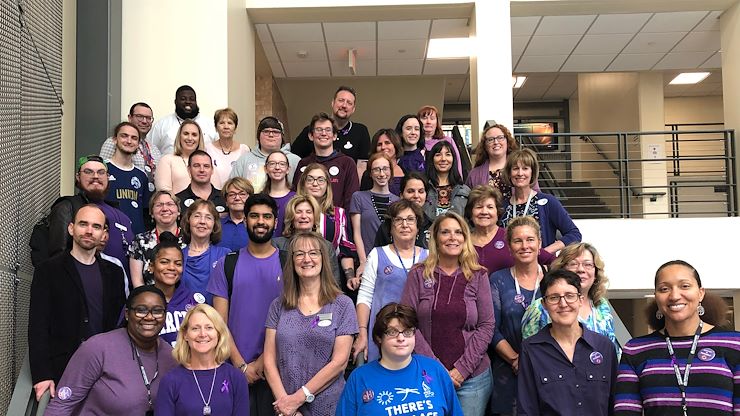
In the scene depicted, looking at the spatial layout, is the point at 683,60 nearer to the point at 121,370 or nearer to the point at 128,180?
the point at 128,180

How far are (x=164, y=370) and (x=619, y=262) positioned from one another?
6.02 m

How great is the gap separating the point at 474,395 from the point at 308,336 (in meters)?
0.91

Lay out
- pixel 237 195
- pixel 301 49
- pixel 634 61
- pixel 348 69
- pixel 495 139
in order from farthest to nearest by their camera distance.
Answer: pixel 348 69 → pixel 634 61 → pixel 301 49 → pixel 495 139 → pixel 237 195

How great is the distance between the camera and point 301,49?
10.9 meters

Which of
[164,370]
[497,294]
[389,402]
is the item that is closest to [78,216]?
[164,370]

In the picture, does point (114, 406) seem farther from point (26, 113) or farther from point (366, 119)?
point (366, 119)

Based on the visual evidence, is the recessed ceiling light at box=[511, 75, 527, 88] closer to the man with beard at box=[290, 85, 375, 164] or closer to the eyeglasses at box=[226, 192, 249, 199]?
the man with beard at box=[290, 85, 375, 164]

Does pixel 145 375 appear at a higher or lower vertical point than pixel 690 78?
lower

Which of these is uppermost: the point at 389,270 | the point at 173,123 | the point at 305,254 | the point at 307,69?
the point at 307,69

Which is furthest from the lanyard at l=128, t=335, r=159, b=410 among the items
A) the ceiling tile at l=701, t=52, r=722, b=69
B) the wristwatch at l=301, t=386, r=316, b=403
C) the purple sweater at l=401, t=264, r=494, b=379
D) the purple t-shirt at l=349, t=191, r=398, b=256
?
the ceiling tile at l=701, t=52, r=722, b=69

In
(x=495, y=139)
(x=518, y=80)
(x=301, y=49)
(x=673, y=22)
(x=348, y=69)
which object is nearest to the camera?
(x=495, y=139)

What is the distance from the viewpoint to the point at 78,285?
13.0 ft

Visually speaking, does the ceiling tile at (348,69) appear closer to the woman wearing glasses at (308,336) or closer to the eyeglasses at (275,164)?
→ the eyeglasses at (275,164)

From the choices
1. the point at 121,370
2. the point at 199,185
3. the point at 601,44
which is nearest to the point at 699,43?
the point at 601,44
